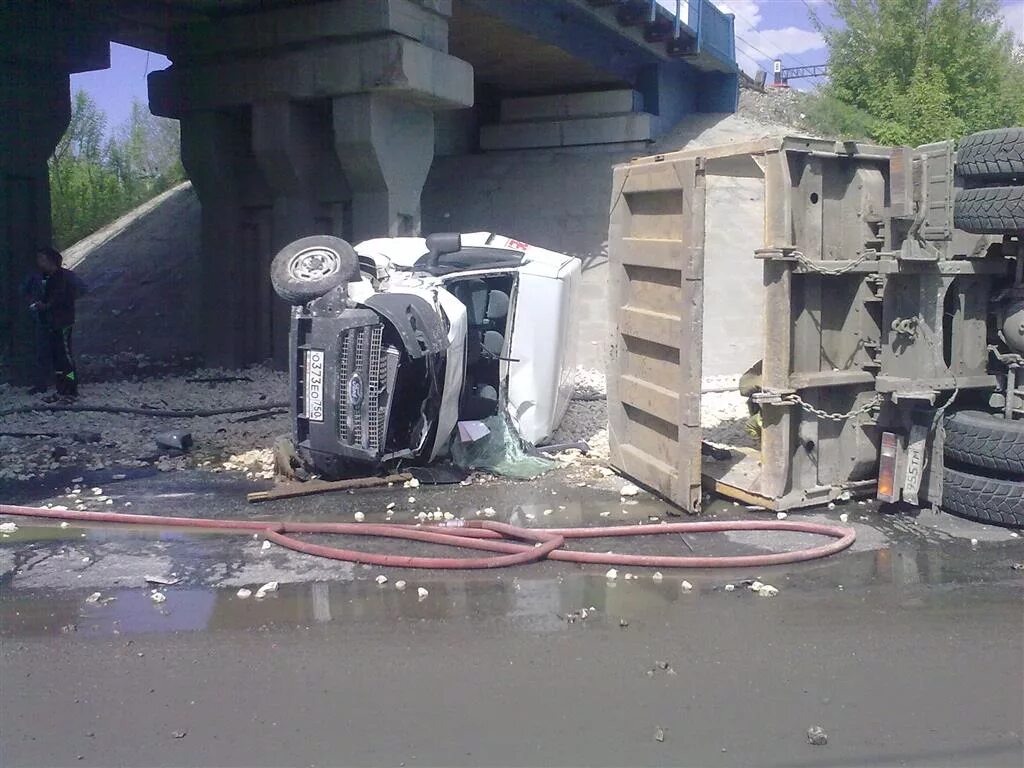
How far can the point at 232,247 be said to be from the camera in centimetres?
1451

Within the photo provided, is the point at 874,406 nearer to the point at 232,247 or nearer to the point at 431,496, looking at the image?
the point at 431,496

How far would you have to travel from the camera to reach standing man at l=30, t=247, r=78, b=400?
11328 millimetres

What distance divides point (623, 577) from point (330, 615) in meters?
1.65

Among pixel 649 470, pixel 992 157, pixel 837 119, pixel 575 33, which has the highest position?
pixel 575 33

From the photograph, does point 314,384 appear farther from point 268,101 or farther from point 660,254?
point 268,101

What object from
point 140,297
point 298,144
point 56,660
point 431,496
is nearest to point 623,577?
point 431,496

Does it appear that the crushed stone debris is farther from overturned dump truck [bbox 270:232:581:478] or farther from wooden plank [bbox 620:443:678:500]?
overturned dump truck [bbox 270:232:581:478]

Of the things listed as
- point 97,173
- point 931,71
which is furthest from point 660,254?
point 97,173

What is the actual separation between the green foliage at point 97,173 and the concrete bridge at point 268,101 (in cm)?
693

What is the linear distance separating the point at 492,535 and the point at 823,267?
273cm

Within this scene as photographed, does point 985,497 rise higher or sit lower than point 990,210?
lower

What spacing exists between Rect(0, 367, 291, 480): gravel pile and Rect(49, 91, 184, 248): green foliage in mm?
9850

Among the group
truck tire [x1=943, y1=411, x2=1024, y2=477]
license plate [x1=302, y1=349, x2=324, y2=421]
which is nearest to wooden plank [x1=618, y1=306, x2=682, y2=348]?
truck tire [x1=943, y1=411, x2=1024, y2=477]

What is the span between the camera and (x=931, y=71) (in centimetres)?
2042
